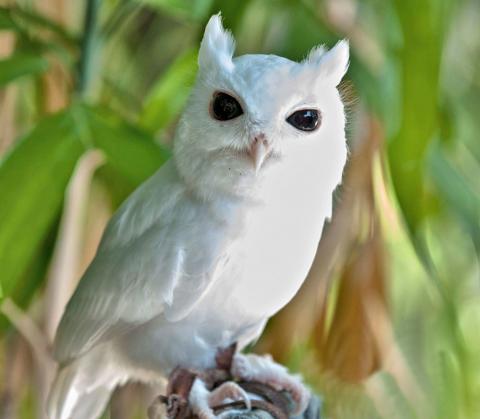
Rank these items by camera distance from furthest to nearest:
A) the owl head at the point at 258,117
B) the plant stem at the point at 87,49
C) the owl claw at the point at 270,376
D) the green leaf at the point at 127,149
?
the plant stem at the point at 87,49 → the green leaf at the point at 127,149 → the owl claw at the point at 270,376 → the owl head at the point at 258,117

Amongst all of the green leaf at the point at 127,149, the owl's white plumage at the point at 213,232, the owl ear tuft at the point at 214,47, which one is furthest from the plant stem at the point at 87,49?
the owl ear tuft at the point at 214,47

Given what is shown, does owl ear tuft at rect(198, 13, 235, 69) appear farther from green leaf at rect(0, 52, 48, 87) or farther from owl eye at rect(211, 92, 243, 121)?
green leaf at rect(0, 52, 48, 87)

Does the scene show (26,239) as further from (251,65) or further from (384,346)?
(384,346)

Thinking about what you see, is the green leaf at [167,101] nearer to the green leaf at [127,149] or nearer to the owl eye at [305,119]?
the green leaf at [127,149]

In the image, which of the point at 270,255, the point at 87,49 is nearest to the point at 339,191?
the point at 270,255

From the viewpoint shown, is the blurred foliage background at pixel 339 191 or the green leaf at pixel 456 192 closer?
the blurred foliage background at pixel 339 191

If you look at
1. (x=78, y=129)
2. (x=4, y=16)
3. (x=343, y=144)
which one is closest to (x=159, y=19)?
(x=4, y=16)

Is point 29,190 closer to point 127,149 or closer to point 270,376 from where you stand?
point 127,149

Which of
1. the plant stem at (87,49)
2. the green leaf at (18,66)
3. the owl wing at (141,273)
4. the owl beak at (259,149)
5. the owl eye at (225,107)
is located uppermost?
the plant stem at (87,49)
